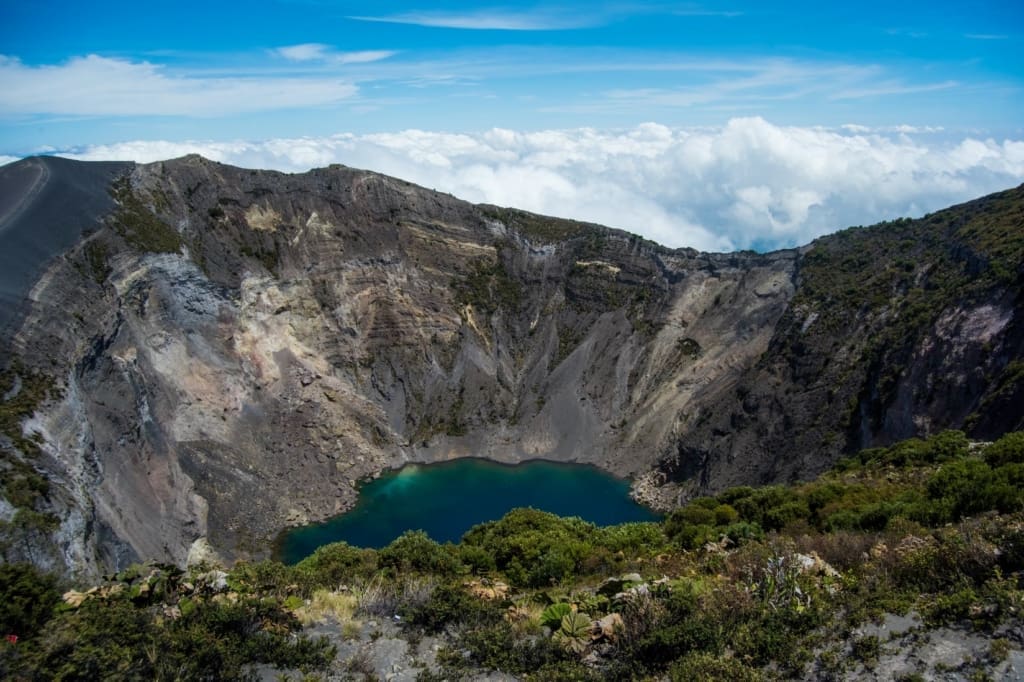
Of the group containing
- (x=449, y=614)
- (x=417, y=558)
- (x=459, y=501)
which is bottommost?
(x=459, y=501)

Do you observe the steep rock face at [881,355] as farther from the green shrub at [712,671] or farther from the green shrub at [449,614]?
the green shrub at [449,614]

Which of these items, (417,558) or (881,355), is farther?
(881,355)

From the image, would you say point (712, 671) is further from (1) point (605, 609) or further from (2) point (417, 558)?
(2) point (417, 558)

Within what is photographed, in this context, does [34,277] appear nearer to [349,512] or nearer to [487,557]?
[349,512]

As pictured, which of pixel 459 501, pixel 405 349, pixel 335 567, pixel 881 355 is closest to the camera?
pixel 335 567

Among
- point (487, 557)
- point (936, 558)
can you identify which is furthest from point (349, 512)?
point (936, 558)

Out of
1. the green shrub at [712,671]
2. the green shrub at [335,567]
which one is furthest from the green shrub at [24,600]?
the green shrub at [712,671]

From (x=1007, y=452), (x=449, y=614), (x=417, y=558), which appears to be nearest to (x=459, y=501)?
(x=417, y=558)
